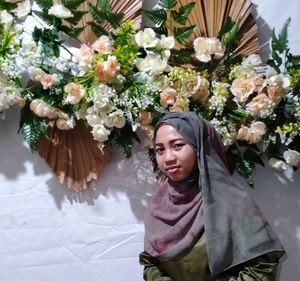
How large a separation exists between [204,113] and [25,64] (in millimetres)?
540

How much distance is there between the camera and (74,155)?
1.44 meters

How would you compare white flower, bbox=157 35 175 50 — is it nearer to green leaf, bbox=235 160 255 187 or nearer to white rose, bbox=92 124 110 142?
white rose, bbox=92 124 110 142

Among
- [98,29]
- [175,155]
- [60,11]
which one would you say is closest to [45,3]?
[60,11]

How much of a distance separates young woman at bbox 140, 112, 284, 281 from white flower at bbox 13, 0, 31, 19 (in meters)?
0.57

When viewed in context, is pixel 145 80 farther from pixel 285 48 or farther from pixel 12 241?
pixel 12 241

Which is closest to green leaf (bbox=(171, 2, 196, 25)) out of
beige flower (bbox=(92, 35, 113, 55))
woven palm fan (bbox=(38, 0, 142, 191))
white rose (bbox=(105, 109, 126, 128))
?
woven palm fan (bbox=(38, 0, 142, 191))

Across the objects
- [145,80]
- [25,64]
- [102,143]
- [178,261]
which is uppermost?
[25,64]

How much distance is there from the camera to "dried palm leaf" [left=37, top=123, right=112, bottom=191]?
1.44 meters

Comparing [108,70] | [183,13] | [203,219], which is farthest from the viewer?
[183,13]

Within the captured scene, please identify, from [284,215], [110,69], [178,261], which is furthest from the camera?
[284,215]

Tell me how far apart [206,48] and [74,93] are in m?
0.40

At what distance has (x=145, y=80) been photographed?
1.35m

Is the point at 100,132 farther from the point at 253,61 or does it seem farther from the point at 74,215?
the point at 253,61

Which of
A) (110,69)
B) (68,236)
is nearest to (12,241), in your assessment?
(68,236)
